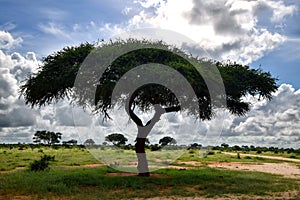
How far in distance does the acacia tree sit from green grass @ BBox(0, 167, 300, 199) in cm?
309

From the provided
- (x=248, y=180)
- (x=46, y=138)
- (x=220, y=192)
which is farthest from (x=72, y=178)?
(x=46, y=138)

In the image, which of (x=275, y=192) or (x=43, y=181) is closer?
(x=275, y=192)

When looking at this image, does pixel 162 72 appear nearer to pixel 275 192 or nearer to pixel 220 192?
pixel 220 192

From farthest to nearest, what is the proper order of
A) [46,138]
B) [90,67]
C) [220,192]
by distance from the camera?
1. [46,138]
2. [90,67]
3. [220,192]

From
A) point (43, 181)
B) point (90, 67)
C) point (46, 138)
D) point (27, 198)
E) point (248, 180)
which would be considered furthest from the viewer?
point (46, 138)

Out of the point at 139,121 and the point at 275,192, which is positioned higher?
the point at 139,121

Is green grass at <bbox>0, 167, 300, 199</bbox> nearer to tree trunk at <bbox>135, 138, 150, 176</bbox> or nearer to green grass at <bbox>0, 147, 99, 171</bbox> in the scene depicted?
tree trunk at <bbox>135, 138, 150, 176</bbox>

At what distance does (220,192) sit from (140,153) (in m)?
6.58

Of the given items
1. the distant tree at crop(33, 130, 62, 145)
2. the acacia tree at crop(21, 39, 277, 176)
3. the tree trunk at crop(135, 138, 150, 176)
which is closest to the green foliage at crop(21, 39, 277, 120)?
the acacia tree at crop(21, 39, 277, 176)

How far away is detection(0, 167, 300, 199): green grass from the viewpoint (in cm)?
1645

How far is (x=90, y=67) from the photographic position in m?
20.5

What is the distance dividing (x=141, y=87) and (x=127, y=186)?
4759mm

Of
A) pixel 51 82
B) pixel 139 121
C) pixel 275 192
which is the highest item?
pixel 51 82

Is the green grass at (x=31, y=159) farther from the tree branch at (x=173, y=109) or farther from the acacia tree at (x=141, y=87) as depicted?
the tree branch at (x=173, y=109)
